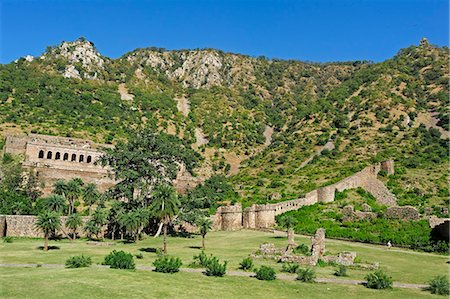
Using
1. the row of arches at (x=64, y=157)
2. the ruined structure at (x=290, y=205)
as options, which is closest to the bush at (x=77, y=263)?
the ruined structure at (x=290, y=205)

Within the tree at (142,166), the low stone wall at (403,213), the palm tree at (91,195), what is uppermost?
the tree at (142,166)

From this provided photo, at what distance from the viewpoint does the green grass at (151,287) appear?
51.9 ft

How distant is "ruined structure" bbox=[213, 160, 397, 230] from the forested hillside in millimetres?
2633

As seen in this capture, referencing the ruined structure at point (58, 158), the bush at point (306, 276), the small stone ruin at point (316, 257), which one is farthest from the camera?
the ruined structure at point (58, 158)

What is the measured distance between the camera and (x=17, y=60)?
11631 centimetres

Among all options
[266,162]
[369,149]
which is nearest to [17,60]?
[266,162]

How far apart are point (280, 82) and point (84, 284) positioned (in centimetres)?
14106

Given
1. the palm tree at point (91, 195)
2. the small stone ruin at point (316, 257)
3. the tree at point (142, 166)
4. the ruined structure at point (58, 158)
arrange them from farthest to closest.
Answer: the ruined structure at point (58, 158) → the palm tree at point (91, 195) → the tree at point (142, 166) → the small stone ruin at point (316, 257)

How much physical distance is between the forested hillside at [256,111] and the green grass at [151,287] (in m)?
37.9

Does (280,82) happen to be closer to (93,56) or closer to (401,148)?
(93,56)

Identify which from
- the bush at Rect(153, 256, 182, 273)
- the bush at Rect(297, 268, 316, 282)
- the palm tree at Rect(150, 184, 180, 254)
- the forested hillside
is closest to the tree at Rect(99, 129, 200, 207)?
the palm tree at Rect(150, 184, 180, 254)

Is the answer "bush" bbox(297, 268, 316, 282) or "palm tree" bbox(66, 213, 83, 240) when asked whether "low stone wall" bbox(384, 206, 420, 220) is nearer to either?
"bush" bbox(297, 268, 316, 282)

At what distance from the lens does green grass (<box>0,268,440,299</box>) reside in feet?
51.9

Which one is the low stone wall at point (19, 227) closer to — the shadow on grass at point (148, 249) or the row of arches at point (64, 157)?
the shadow on grass at point (148, 249)
